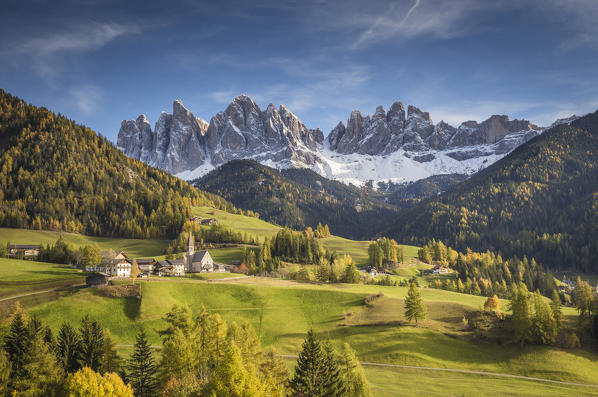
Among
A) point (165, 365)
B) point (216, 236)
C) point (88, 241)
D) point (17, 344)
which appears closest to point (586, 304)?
point (165, 365)

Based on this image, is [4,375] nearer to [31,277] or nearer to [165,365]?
[165,365]

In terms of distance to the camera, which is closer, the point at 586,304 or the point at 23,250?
the point at 586,304

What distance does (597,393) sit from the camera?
52156 mm

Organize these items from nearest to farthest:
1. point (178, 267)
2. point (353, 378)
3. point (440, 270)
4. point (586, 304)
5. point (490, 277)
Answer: point (353, 378), point (586, 304), point (178, 267), point (490, 277), point (440, 270)

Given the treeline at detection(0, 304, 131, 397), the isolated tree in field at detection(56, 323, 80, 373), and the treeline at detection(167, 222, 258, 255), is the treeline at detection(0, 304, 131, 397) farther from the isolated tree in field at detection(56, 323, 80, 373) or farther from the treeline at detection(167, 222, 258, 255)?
the treeline at detection(167, 222, 258, 255)

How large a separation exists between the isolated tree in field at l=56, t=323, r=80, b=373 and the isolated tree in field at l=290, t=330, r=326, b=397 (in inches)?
1029

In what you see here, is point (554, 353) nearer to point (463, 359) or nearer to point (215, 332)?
point (463, 359)

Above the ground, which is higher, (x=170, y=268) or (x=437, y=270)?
(x=170, y=268)

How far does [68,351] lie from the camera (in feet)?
154

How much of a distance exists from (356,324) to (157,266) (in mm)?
65171

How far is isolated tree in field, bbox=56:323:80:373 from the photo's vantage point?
45.9m

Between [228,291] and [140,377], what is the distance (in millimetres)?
49709

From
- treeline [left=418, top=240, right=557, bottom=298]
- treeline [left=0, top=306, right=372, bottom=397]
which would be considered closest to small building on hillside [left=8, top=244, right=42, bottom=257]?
treeline [left=0, top=306, right=372, bottom=397]

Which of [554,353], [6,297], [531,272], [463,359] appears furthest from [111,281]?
[531,272]
